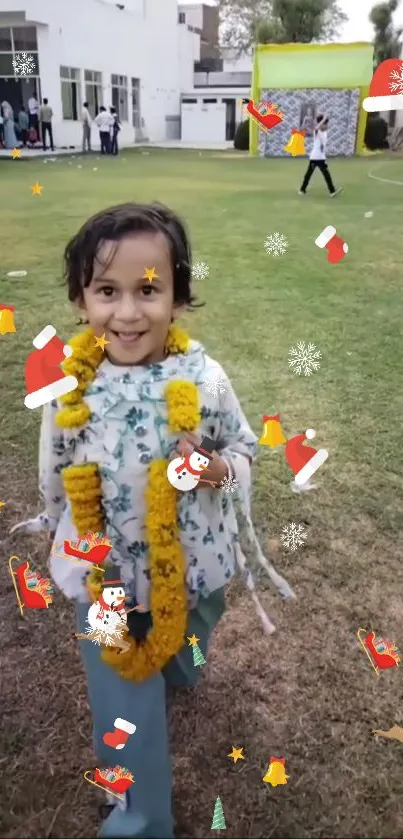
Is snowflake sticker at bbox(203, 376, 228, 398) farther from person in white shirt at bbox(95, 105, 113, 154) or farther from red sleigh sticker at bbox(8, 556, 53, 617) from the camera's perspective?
person in white shirt at bbox(95, 105, 113, 154)

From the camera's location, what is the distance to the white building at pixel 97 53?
1.99m

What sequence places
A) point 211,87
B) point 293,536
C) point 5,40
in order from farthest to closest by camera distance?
1. point 211,87
2. point 293,536
3. point 5,40

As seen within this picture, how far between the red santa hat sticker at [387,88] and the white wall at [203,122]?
4.26 feet

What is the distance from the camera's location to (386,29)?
4.47ft

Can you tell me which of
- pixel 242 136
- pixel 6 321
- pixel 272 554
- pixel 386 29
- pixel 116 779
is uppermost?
pixel 386 29

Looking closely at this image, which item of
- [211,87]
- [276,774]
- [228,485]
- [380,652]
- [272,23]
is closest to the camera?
[228,485]

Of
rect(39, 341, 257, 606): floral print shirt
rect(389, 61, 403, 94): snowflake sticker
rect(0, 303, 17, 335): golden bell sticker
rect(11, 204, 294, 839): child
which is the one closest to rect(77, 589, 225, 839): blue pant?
rect(11, 204, 294, 839): child

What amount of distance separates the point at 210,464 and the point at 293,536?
44.3 inches

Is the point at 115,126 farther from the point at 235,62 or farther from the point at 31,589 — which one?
the point at 31,589

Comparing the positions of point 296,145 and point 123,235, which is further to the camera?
point 296,145

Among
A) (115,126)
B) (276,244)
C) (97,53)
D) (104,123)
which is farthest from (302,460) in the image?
(115,126)

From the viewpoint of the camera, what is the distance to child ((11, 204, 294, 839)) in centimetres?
109

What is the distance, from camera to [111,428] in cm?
114

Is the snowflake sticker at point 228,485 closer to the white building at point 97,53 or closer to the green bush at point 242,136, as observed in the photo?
the white building at point 97,53
